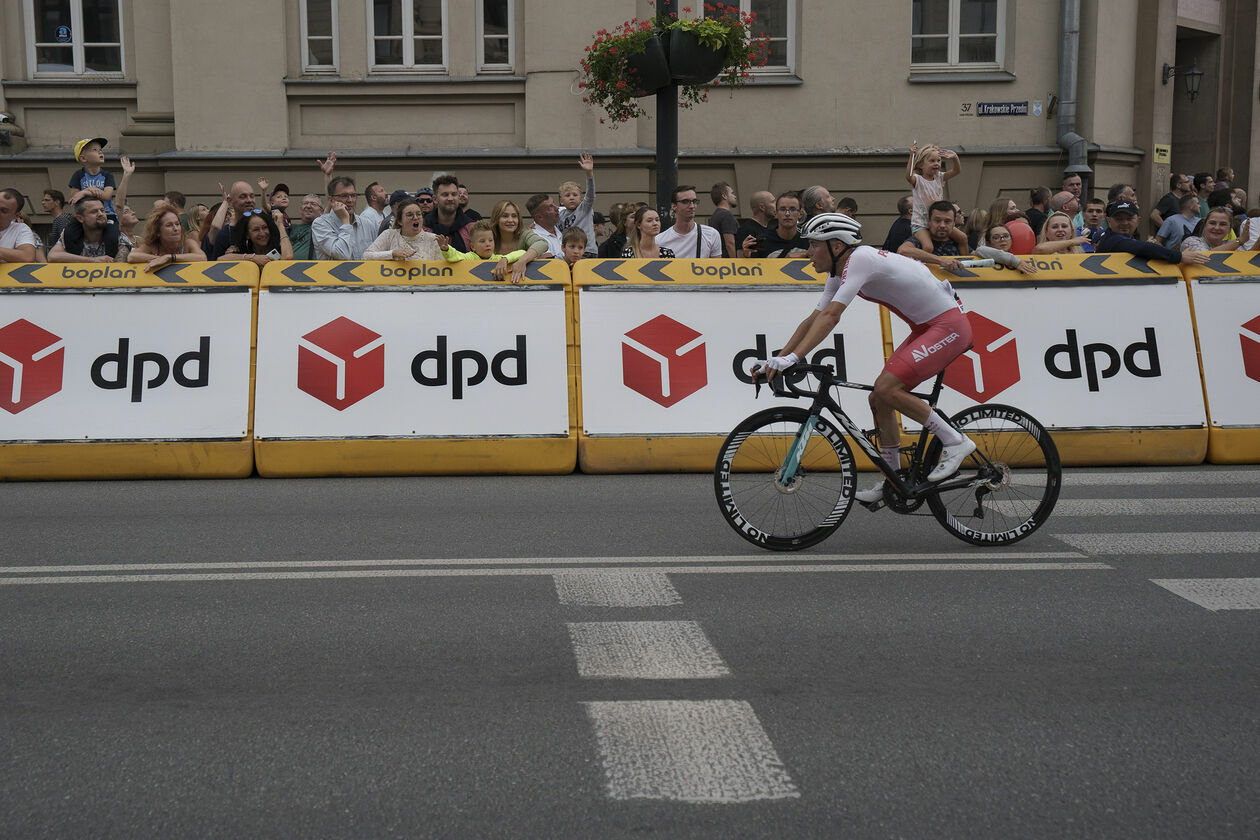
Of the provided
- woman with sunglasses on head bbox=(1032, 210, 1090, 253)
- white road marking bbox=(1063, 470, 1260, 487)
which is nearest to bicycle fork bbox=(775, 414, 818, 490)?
white road marking bbox=(1063, 470, 1260, 487)

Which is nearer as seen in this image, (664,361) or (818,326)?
(818,326)

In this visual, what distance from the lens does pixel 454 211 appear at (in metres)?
12.1

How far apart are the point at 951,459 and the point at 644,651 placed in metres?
2.55

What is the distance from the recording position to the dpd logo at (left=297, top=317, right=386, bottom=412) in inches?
400

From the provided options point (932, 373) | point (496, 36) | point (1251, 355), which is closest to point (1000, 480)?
point (932, 373)

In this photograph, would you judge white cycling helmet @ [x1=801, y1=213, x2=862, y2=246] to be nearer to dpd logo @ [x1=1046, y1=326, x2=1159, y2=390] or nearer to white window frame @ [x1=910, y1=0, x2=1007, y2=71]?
dpd logo @ [x1=1046, y1=326, x2=1159, y2=390]

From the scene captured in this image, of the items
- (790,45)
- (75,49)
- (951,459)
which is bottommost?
(951,459)

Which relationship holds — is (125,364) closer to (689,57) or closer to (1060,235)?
(689,57)

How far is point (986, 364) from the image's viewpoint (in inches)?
410

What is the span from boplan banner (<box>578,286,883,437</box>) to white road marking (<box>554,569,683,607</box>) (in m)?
3.41

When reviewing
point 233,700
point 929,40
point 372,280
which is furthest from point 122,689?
point 929,40

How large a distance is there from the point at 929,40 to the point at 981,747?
1847 cm

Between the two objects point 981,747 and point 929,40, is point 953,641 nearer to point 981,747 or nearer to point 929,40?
point 981,747

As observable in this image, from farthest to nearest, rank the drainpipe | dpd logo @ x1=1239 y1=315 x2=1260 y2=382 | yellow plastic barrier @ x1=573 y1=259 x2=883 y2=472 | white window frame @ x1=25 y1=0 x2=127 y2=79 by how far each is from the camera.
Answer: the drainpipe
white window frame @ x1=25 y1=0 x2=127 y2=79
dpd logo @ x1=1239 y1=315 x2=1260 y2=382
yellow plastic barrier @ x1=573 y1=259 x2=883 y2=472
